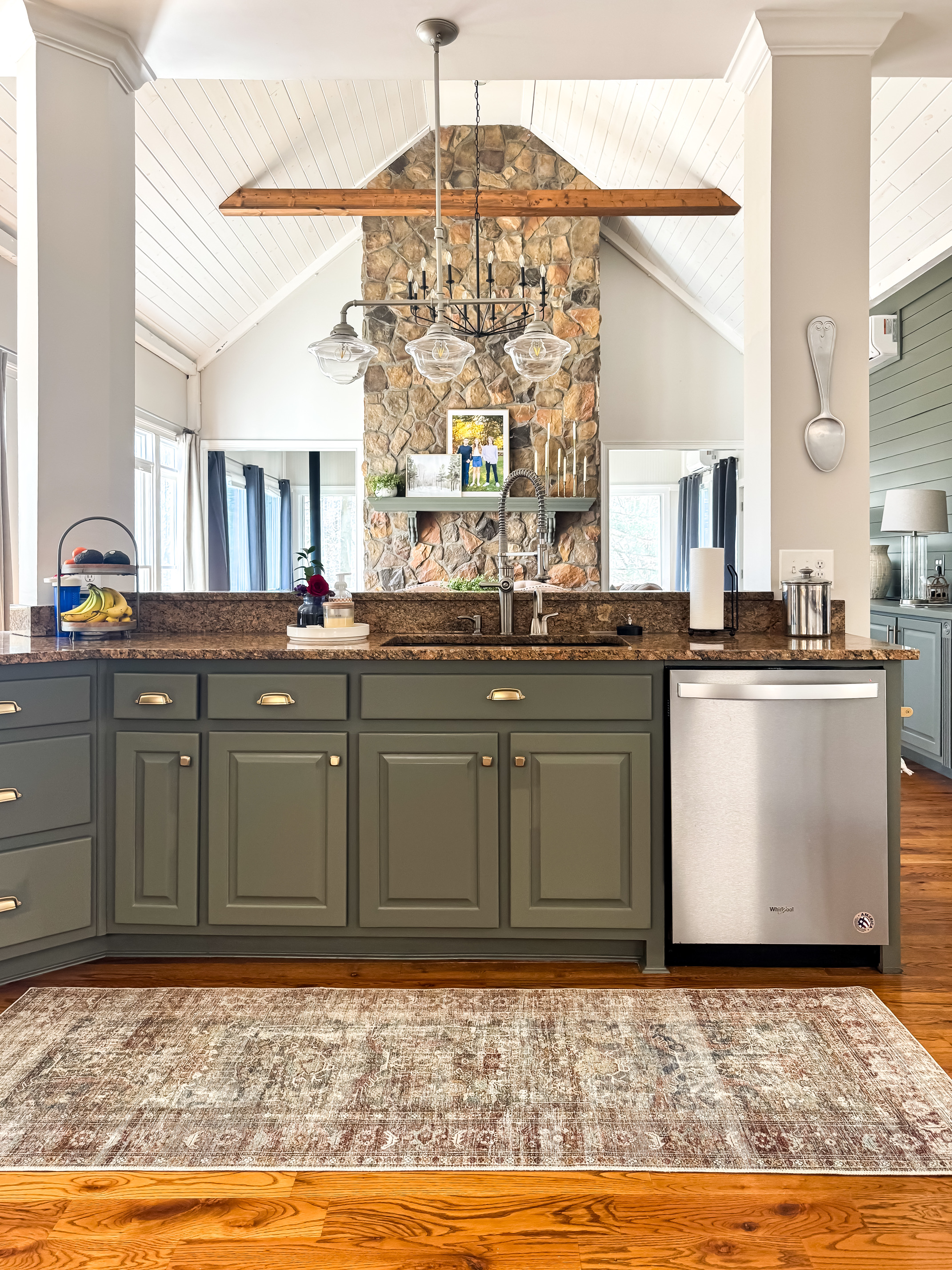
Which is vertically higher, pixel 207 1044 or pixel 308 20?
pixel 308 20

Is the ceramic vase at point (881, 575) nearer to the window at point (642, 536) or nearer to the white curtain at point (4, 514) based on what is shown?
the window at point (642, 536)

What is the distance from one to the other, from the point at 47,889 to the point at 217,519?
6.60m

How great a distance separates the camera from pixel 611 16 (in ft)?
9.82

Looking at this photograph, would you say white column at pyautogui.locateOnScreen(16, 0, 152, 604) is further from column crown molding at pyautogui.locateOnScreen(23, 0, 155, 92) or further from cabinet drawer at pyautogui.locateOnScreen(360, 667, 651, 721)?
cabinet drawer at pyautogui.locateOnScreen(360, 667, 651, 721)

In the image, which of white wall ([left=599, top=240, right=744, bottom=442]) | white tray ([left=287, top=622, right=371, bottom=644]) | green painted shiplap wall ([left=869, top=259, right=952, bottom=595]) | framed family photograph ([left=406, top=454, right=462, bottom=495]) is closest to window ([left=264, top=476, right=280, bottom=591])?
framed family photograph ([left=406, top=454, right=462, bottom=495])

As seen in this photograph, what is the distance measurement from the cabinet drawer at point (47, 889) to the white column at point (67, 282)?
0.88 metres

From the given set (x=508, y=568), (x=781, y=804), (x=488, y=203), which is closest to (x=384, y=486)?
(x=488, y=203)

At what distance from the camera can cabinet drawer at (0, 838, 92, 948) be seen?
2.41m

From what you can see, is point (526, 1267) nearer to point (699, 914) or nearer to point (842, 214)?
point (699, 914)

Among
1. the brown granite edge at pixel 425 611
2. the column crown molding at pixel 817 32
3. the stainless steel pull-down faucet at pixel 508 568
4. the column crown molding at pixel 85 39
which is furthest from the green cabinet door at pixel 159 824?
the column crown molding at pixel 817 32

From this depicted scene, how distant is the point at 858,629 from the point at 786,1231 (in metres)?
1.98

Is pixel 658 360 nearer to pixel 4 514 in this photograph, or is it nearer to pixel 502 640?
pixel 4 514

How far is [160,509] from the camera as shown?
316 inches

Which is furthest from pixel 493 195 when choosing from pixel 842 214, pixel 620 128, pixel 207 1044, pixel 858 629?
pixel 207 1044
